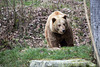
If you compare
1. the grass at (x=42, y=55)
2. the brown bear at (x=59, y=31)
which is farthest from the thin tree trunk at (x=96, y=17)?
the brown bear at (x=59, y=31)

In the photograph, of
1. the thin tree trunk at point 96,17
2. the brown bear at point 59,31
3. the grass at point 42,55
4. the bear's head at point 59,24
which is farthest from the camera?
the brown bear at point 59,31

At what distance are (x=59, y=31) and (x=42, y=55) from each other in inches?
47.1

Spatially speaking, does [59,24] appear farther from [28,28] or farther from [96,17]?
[28,28]

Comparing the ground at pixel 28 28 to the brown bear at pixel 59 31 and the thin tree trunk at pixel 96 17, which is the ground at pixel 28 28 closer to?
the brown bear at pixel 59 31

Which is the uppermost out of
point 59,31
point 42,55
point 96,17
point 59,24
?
point 96,17

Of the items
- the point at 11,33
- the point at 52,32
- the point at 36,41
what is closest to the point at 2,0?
the point at 11,33

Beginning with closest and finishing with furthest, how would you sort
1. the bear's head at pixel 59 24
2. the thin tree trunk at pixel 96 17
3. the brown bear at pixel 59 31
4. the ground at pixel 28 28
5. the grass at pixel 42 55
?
the thin tree trunk at pixel 96 17, the grass at pixel 42 55, the bear's head at pixel 59 24, the brown bear at pixel 59 31, the ground at pixel 28 28

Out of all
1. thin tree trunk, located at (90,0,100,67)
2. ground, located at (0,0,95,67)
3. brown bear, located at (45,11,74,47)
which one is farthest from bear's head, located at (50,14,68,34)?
thin tree trunk, located at (90,0,100,67)

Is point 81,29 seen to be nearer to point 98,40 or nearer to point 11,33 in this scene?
point 11,33

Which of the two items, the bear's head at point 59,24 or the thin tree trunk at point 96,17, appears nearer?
the thin tree trunk at point 96,17

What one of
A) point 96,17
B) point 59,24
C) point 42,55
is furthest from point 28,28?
point 96,17

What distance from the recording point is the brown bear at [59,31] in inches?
280

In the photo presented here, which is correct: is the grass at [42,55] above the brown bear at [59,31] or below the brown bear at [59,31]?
below

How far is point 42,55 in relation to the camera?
627 cm
